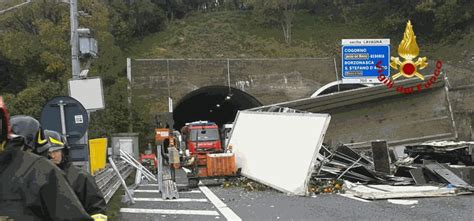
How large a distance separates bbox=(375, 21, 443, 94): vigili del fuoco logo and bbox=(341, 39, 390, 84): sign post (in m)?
0.50

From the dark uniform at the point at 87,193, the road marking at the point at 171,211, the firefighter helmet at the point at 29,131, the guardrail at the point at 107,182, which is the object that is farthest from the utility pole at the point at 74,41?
the firefighter helmet at the point at 29,131

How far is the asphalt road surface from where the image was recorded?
10.2 meters

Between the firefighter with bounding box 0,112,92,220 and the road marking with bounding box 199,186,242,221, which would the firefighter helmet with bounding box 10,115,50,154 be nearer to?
the firefighter with bounding box 0,112,92,220

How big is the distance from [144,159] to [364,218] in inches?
698

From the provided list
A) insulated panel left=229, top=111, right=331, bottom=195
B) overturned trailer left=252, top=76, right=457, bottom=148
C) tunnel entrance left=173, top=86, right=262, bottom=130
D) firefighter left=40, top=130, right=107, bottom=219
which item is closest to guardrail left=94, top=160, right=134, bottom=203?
insulated panel left=229, top=111, right=331, bottom=195

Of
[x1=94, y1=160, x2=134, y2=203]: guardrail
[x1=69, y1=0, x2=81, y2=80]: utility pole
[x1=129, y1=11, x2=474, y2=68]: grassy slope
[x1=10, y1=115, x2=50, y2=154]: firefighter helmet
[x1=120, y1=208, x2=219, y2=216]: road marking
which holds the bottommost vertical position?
[x1=120, y1=208, x2=219, y2=216]: road marking

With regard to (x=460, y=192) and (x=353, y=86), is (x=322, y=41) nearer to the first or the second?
(x=353, y=86)

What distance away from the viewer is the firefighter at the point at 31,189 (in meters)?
2.66

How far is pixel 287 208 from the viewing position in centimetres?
1130

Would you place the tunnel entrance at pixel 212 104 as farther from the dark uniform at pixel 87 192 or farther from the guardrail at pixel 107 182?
the dark uniform at pixel 87 192

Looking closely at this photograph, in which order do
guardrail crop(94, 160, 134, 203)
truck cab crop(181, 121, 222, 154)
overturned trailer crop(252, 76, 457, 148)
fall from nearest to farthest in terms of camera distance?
guardrail crop(94, 160, 134, 203)
truck cab crop(181, 121, 222, 154)
overturned trailer crop(252, 76, 457, 148)

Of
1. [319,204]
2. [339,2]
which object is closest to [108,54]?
[319,204]

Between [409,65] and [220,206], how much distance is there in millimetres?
15509

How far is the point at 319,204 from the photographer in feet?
38.7
